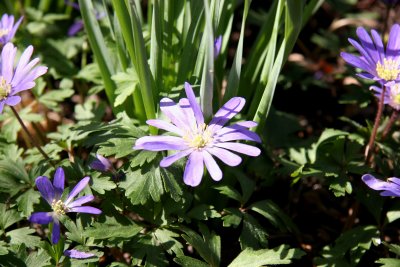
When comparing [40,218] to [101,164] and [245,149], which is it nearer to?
[101,164]

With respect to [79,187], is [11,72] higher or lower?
higher

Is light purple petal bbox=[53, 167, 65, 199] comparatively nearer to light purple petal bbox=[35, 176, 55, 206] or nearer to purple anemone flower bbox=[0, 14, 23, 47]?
light purple petal bbox=[35, 176, 55, 206]

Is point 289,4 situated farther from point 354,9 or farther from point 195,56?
point 354,9

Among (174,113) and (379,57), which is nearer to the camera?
(174,113)

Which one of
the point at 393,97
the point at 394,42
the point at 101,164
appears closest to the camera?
the point at 101,164

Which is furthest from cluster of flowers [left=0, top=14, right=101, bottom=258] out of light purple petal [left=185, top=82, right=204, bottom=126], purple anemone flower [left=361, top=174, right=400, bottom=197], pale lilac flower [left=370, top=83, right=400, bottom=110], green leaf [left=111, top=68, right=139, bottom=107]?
pale lilac flower [left=370, top=83, right=400, bottom=110]

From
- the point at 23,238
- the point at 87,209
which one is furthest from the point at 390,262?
the point at 23,238

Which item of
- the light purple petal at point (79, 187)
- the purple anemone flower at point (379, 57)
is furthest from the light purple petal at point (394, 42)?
the light purple petal at point (79, 187)
